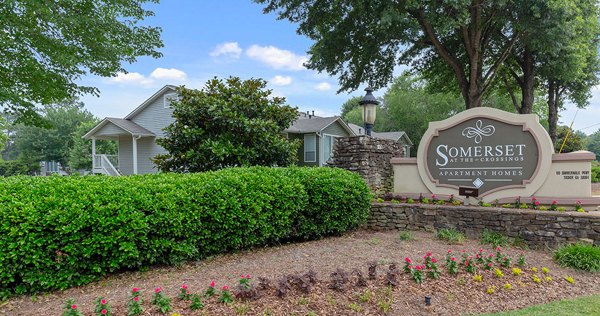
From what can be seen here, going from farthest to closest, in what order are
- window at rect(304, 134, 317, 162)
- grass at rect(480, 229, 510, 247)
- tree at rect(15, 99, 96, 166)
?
tree at rect(15, 99, 96, 166) < window at rect(304, 134, 317, 162) < grass at rect(480, 229, 510, 247)

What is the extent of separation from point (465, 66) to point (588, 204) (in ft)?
32.8

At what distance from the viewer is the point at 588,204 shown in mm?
5879

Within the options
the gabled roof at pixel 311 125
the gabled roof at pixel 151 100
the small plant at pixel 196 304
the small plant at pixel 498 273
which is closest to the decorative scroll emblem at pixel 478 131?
the small plant at pixel 498 273

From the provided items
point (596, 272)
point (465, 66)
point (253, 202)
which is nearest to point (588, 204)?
point (596, 272)

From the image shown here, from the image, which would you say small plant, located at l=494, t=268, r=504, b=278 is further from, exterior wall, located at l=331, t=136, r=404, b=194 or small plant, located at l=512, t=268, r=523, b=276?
exterior wall, located at l=331, t=136, r=404, b=194

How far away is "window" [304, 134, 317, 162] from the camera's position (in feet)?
60.8

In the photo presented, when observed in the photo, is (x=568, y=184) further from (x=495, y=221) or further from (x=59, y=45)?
(x=59, y=45)

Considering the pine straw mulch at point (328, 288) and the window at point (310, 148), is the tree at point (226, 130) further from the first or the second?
the window at point (310, 148)

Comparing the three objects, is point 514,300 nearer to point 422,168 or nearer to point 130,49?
point 422,168

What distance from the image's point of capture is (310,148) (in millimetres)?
18672

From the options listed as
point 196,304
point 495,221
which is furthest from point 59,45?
Result: point 495,221

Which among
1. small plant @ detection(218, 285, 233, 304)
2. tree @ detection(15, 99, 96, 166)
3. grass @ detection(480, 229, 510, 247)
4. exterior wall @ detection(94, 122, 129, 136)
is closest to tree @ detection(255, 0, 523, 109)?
grass @ detection(480, 229, 510, 247)

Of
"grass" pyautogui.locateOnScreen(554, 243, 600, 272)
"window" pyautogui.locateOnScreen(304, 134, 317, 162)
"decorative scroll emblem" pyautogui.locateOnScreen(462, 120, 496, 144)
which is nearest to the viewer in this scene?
"grass" pyautogui.locateOnScreen(554, 243, 600, 272)

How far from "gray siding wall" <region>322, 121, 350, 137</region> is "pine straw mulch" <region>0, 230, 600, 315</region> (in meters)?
13.9
